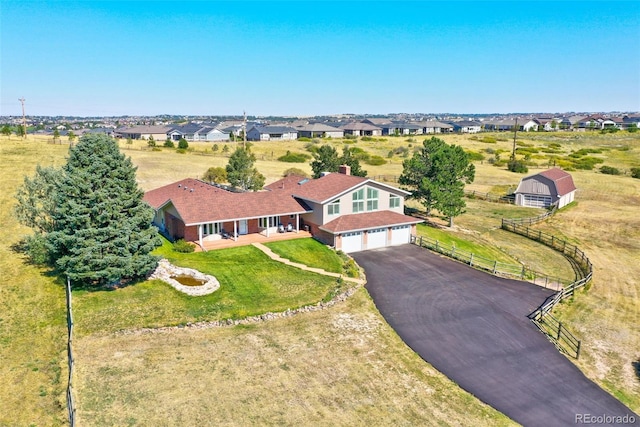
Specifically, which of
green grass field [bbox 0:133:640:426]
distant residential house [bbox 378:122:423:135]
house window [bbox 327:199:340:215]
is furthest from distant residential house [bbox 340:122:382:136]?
green grass field [bbox 0:133:640:426]

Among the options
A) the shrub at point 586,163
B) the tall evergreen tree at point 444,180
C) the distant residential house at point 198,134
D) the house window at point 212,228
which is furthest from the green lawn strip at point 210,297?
the distant residential house at point 198,134

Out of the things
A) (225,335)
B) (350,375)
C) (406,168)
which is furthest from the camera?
(406,168)

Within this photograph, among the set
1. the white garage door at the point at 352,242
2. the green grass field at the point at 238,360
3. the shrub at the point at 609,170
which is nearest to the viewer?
the green grass field at the point at 238,360

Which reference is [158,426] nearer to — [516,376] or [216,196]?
[516,376]

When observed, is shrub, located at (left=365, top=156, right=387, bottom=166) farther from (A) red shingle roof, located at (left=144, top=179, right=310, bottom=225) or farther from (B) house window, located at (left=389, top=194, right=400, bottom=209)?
(A) red shingle roof, located at (left=144, top=179, right=310, bottom=225)

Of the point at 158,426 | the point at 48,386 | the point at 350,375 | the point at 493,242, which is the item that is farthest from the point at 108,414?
the point at 493,242

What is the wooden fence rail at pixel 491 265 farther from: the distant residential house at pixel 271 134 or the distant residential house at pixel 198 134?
the distant residential house at pixel 198 134
